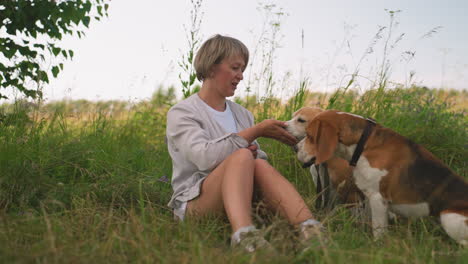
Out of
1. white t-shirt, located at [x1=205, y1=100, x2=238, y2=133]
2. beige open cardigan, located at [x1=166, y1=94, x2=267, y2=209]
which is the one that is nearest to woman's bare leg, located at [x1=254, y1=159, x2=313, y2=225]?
beige open cardigan, located at [x1=166, y1=94, x2=267, y2=209]

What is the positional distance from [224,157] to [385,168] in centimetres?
122

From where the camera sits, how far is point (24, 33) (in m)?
4.94

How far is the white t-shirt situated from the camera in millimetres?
3795

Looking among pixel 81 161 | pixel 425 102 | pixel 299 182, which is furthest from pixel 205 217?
pixel 425 102

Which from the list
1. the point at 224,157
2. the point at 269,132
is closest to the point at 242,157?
the point at 224,157

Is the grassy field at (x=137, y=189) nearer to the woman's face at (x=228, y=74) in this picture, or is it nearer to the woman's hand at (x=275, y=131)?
the woman's hand at (x=275, y=131)

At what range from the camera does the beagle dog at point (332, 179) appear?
3891 millimetres

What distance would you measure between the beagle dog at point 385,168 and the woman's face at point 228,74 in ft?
2.64

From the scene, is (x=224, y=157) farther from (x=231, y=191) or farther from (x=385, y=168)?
(x=385, y=168)

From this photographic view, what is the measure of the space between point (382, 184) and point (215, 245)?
1.35 m

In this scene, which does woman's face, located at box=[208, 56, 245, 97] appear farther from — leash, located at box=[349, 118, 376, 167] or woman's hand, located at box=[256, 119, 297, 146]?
leash, located at box=[349, 118, 376, 167]

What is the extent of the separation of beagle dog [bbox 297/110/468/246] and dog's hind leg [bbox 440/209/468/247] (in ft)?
0.11

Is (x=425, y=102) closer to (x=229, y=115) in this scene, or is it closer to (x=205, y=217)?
(x=229, y=115)

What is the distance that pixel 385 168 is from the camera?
11.1ft
